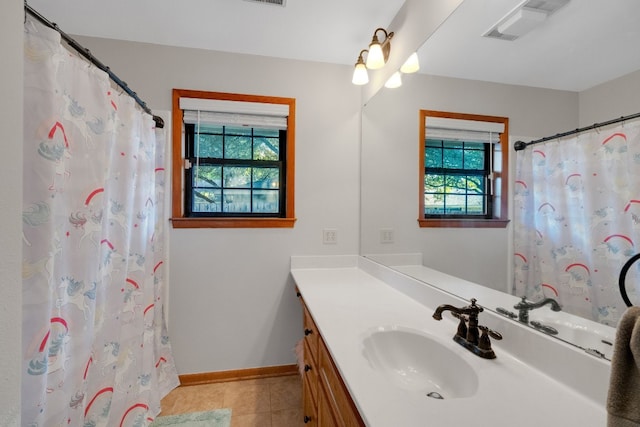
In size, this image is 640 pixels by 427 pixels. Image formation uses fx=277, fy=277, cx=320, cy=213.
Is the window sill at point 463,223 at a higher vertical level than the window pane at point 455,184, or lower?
lower

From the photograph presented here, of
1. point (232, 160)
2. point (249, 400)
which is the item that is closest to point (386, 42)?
point (232, 160)

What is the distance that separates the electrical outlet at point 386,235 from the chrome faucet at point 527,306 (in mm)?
854

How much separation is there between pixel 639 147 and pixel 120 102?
6.13ft

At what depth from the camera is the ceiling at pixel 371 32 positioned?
72cm

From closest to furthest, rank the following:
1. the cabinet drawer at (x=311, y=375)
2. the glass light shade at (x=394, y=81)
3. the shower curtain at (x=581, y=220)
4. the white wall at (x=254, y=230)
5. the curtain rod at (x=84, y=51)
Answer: the shower curtain at (x=581, y=220), the curtain rod at (x=84, y=51), the cabinet drawer at (x=311, y=375), the glass light shade at (x=394, y=81), the white wall at (x=254, y=230)

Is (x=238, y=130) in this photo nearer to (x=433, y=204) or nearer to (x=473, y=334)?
(x=433, y=204)

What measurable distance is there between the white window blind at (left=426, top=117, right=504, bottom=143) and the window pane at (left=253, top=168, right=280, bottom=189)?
113cm

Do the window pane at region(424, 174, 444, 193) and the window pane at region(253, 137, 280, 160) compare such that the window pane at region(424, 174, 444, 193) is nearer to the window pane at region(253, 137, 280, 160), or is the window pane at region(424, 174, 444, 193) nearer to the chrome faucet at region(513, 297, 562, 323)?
the chrome faucet at region(513, 297, 562, 323)

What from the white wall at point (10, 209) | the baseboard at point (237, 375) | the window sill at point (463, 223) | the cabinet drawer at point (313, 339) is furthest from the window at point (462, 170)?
the baseboard at point (237, 375)

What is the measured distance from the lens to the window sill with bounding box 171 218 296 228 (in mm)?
1910

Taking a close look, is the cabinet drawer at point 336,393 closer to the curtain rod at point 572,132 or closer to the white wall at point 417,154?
the white wall at point 417,154

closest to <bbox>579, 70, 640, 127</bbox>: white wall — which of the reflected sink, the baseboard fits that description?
the reflected sink

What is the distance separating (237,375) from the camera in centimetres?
199

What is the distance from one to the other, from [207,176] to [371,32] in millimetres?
1461
